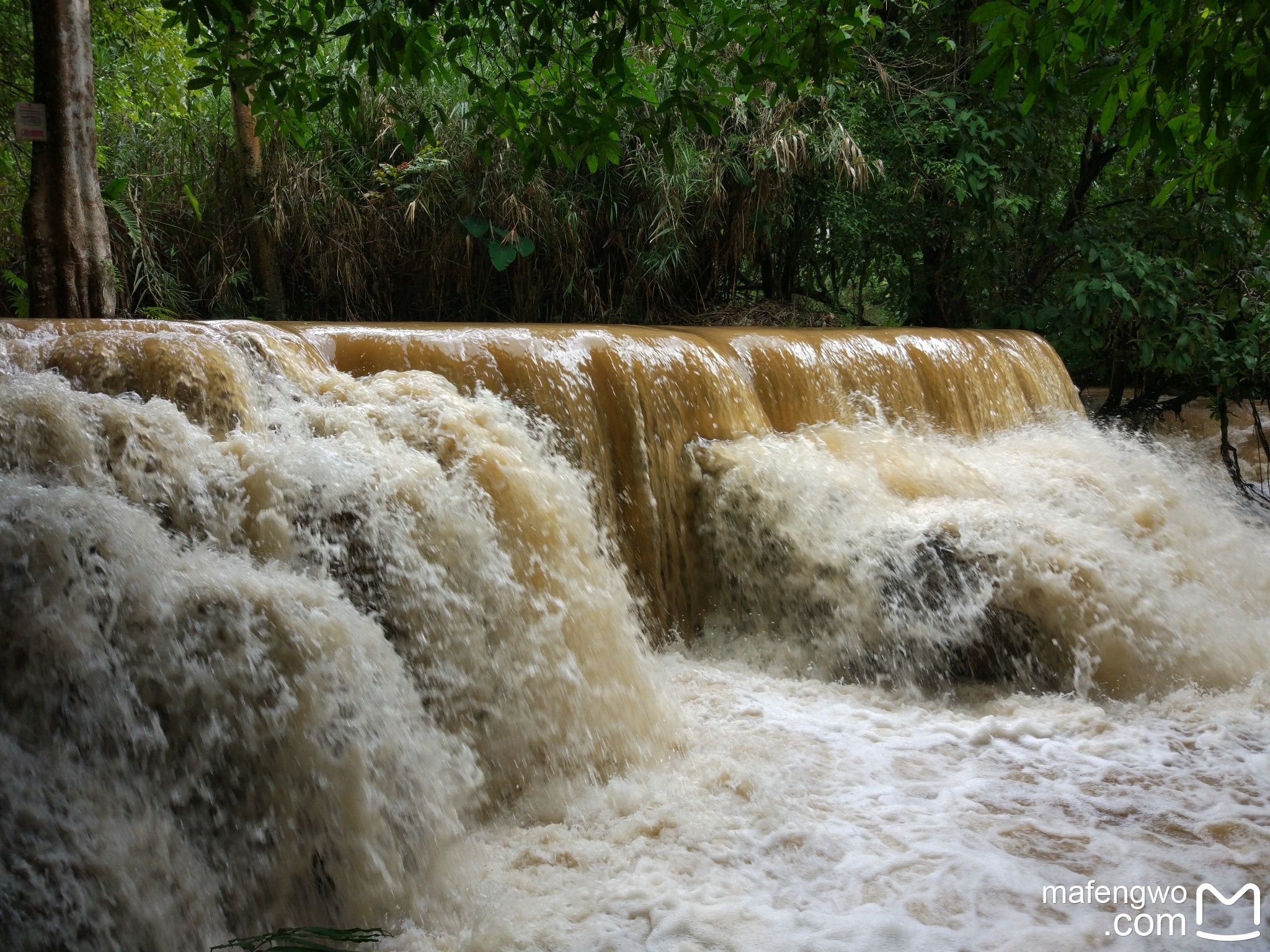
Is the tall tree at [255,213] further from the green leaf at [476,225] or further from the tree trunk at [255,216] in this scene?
the green leaf at [476,225]

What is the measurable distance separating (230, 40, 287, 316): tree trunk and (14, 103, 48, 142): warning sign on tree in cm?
174

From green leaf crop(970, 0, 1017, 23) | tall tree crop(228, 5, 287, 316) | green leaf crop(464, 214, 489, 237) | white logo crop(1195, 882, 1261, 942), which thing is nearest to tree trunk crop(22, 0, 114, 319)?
tall tree crop(228, 5, 287, 316)

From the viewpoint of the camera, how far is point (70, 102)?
4.74 m

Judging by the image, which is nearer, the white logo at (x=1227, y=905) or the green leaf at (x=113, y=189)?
the white logo at (x=1227, y=905)

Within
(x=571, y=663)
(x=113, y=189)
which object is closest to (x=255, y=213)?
(x=113, y=189)

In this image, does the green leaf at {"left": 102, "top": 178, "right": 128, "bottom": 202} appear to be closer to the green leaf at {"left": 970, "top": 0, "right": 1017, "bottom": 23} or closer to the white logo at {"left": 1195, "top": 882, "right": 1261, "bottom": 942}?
the green leaf at {"left": 970, "top": 0, "right": 1017, "bottom": 23}

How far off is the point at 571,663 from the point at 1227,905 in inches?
70.8

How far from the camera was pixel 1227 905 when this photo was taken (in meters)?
2.17

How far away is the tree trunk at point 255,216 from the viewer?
628 centimetres

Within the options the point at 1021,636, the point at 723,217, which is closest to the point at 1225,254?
the point at 723,217

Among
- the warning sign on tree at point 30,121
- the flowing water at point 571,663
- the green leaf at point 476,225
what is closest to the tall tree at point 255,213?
the green leaf at point 476,225

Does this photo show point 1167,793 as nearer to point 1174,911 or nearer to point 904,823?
point 1174,911

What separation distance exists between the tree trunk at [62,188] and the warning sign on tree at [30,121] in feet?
0.36

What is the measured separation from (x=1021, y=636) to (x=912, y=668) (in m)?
0.42
